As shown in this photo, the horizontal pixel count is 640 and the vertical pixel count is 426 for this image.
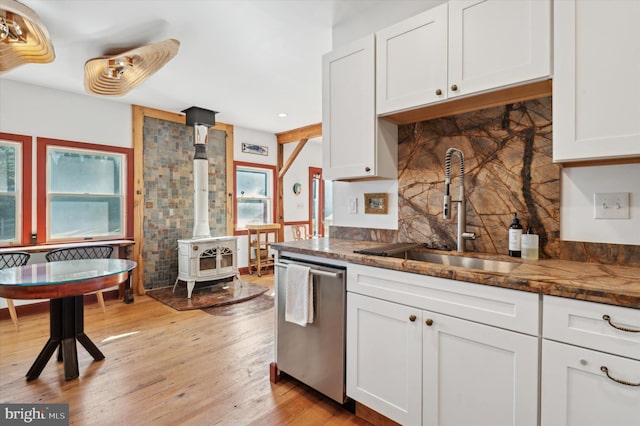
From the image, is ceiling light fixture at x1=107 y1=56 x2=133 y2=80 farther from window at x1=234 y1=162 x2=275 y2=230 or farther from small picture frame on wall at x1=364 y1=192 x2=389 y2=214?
window at x1=234 y1=162 x2=275 y2=230

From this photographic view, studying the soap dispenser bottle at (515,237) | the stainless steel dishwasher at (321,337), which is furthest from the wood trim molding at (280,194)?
the soap dispenser bottle at (515,237)

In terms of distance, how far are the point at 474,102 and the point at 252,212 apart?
15.8ft

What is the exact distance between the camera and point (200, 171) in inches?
186

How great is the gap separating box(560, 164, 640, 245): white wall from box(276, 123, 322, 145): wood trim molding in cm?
431

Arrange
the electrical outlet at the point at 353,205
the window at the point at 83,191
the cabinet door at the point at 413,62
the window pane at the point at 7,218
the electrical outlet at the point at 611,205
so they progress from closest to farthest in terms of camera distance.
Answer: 1. the electrical outlet at the point at 611,205
2. the cabinet door at the point at 413,62
3. the electrical outlet at the point at 353,205
4. the window pane at the point at 7,218
5. the window at the point at 83,191

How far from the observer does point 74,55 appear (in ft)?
9.87

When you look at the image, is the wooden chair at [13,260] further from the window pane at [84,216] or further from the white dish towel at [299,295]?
the white dish towel at [299,295]

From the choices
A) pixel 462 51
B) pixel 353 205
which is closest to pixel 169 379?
pixel 353 205

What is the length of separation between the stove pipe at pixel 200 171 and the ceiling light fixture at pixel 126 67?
129cm

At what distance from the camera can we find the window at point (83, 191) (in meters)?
3.83

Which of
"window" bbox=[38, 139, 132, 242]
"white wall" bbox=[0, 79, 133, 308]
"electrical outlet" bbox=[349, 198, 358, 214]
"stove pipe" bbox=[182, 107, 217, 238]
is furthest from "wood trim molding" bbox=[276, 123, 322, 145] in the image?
"electrical outlet" bbox=[349, 198, 358, 214]

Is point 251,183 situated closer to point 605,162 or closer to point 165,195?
point 165,195

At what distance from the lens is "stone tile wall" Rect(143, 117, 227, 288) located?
460 centimetres

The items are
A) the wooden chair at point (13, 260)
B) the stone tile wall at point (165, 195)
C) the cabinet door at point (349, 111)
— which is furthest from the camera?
the stone tile wall at point (165, 195)
